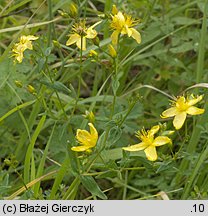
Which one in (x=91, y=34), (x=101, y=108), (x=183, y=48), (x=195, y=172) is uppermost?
(x=91, y=34)

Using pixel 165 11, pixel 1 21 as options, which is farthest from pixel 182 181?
pixel 1 21

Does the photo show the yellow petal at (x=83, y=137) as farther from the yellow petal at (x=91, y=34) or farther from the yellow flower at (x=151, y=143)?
the yellow petal at (x=91, y=34)

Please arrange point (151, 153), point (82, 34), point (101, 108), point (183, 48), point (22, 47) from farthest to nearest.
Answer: point (183, 48)
point (101, 108)
point (22, 47)
point (82, 34)
point (151, 153)

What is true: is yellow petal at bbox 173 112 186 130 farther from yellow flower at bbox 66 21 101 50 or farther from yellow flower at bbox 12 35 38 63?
yellow flower at bbox 12 35 38 63

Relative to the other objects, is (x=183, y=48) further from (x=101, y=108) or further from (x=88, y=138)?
(x=88, y=138)

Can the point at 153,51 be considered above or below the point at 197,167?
above

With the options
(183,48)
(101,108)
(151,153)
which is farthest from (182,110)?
(183,48)

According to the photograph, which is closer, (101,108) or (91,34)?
(91,34)

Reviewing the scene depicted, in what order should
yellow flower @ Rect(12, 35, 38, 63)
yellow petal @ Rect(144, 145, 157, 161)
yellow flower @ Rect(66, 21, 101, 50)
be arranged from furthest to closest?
yellow flower @ Rect(12, 35, 38, 63) < yellow flower @ Rect(66, 21, 101, 50) < yellow petal @ Rect(144, 145, 157, 161)

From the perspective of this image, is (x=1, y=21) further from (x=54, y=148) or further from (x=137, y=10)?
(x=54, y=148)

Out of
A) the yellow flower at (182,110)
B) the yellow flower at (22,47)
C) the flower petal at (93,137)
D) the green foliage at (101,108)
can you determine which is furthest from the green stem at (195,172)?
the yellow flower at (22,47)

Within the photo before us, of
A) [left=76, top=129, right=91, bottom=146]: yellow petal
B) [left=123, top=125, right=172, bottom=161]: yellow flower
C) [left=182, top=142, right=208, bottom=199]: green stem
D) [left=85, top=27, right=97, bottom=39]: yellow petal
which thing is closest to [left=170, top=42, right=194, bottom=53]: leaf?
[left=182, top=142, right=208, bottom=199]: green stem
